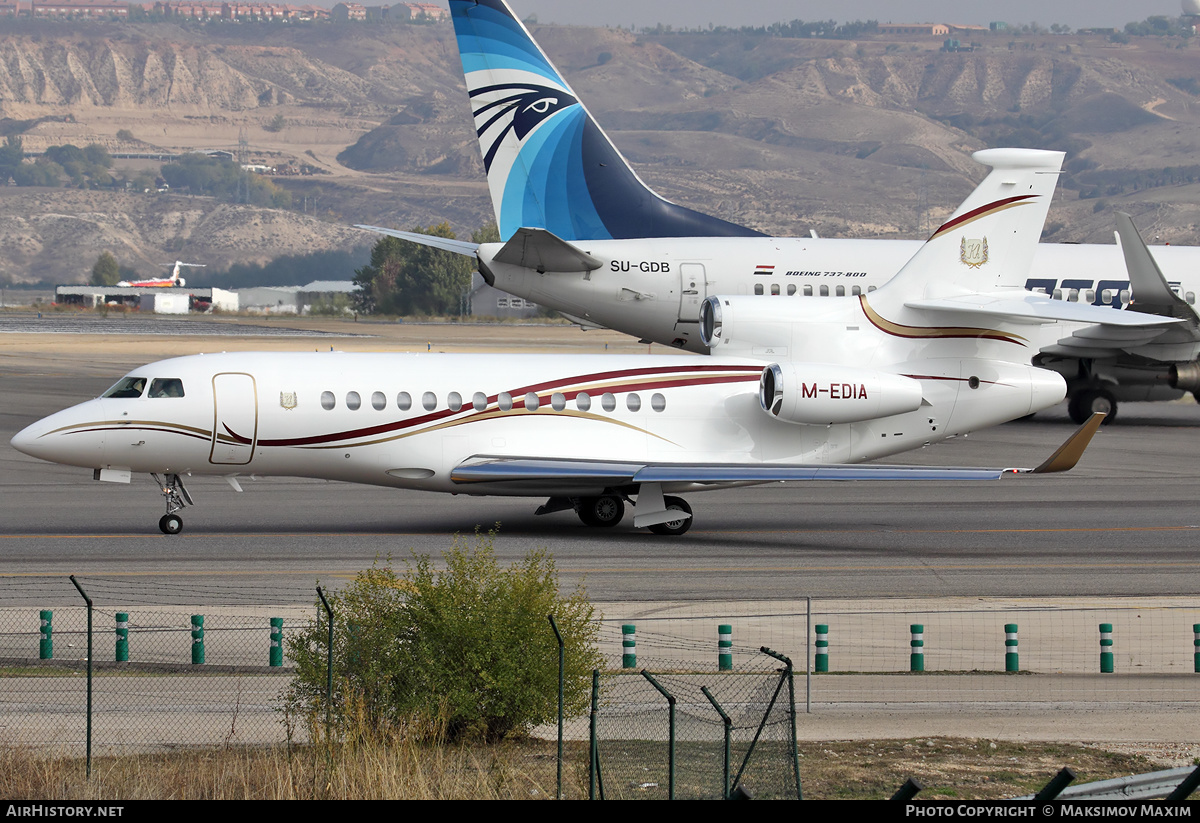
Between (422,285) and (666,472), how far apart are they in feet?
444

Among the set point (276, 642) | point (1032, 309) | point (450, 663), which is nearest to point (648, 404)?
point (1032, 309)

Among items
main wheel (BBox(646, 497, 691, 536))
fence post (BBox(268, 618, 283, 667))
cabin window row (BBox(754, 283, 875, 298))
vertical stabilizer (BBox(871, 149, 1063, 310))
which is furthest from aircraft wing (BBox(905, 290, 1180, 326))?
fence post (BBox(268, 618, 283, 667))

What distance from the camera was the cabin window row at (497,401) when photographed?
1051 inches

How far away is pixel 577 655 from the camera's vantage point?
14508mm

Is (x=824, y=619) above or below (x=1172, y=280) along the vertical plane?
below

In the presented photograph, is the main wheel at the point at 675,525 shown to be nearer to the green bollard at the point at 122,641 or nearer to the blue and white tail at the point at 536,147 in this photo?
the green bollard at the point at 122,641

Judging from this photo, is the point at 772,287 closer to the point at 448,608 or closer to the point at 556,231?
the point at 556,231

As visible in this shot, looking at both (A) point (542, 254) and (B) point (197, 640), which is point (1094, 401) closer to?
(A) point (542, 254)

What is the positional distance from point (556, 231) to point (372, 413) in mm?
16502

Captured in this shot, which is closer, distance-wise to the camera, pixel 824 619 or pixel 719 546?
pixel 824 619

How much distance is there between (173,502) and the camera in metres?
27.1

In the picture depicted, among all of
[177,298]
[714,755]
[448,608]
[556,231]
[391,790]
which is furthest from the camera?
[177,298]

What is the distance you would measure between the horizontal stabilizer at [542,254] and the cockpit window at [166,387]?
1404 centimetres
